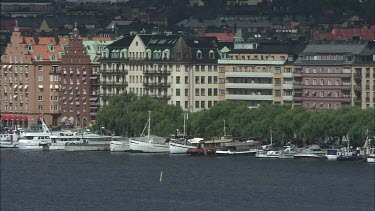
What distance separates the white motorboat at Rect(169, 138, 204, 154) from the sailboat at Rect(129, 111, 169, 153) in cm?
110

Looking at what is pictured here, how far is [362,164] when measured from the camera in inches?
4545

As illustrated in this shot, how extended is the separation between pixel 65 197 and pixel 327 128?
24.0 metres

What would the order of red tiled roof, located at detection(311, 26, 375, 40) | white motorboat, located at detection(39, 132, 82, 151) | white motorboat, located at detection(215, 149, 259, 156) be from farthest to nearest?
red tiled roof, located at detection(311, 26, 375, 40)
white motorboat, located at detection(39, 132, 82, 151)
white motorboat, located at detection(215, 149, 259, 156)

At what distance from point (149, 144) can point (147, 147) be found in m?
0.36

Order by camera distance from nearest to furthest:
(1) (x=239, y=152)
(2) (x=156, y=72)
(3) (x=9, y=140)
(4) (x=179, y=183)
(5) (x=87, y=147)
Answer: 1. (4) (x=179, y=183)
2. (1) (x=239, y=152)
3. (5) (x=87, y=147)
4. (3) (x=9, y=140)
5. (2) (x=156, y=72)

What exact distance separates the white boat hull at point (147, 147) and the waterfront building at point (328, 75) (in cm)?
882

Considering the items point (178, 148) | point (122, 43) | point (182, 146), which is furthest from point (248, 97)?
point (122, 43)

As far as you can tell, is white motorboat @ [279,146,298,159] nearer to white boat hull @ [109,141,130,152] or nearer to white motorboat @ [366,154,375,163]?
white motorboat @ [366,154,375,163]

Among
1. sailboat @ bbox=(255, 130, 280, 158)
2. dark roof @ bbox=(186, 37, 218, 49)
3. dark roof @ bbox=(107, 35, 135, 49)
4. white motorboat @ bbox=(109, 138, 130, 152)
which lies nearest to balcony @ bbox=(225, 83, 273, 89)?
dark roof @ bbox=(186, 37, 218, 49)

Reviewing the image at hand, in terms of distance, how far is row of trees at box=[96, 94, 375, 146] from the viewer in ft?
397

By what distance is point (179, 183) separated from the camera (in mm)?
106000

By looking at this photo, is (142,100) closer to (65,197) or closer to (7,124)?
(7,124)

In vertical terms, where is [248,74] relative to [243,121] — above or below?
above

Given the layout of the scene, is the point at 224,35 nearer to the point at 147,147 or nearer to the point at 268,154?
the point at 147,147
